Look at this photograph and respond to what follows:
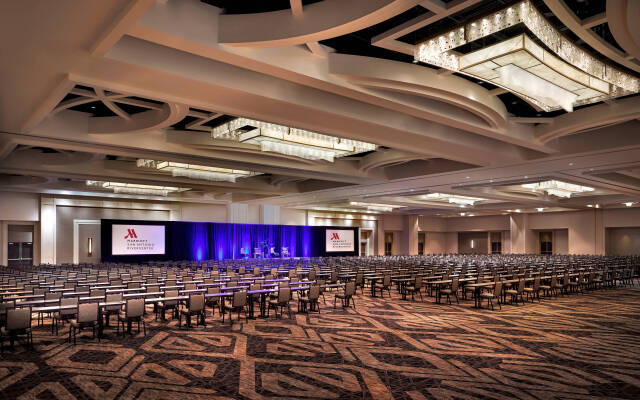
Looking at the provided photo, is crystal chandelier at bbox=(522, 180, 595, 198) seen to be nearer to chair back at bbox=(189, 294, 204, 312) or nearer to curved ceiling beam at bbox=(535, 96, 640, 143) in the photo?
curved ceiling beam at bbox=(535, 96, 640, 143)

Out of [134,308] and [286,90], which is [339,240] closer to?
[134,308]

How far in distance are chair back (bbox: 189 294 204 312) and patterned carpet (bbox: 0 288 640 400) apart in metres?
0.45

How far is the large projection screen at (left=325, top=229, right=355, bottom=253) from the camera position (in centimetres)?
3734

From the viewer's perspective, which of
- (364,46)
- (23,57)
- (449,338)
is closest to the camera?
(23,57)

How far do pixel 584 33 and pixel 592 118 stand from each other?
4995mm

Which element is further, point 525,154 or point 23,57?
point 525,154

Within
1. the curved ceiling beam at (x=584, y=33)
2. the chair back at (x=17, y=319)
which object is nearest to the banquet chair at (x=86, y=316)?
the chair back at (x=17, y=319)

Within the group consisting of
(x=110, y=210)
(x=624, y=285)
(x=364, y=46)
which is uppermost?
(x=364, y=46)

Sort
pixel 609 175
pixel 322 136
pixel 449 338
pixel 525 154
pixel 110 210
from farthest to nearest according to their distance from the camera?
pixel 110 210
pixel 609 175
pixel 525 154
pixel 322 136
pixel 449 338

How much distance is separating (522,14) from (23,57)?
254 inches

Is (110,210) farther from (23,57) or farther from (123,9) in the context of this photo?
(123,9)

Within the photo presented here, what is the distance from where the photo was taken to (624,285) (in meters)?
19.4

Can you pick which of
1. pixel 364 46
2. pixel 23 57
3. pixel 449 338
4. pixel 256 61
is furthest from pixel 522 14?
pixel 23 57

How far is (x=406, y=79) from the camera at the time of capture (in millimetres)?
7488
